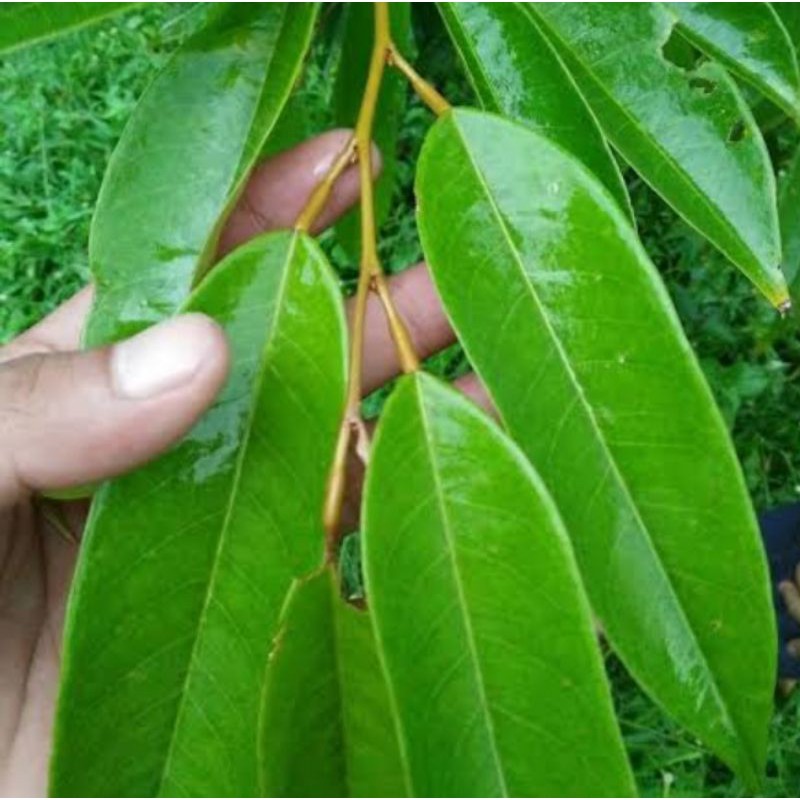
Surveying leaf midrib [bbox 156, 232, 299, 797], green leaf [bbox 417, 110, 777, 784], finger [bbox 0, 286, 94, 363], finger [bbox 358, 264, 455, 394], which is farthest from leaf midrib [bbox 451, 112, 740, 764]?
finger [bbox 0, 286, 94, 363]

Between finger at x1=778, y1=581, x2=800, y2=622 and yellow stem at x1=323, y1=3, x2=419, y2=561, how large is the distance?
4.37 feet

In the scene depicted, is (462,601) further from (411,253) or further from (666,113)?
(411,253)

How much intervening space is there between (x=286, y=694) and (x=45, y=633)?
62 centimetres

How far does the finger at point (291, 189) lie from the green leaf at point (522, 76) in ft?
0.73

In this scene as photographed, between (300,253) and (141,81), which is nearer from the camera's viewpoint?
(300,253)

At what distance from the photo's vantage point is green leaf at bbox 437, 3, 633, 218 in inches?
30.3

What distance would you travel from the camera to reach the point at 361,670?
0.64 metres

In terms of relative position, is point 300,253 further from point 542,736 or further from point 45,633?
point 45,633

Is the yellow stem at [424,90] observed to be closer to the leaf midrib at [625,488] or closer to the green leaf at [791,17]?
the leaf midrib at [625,488]

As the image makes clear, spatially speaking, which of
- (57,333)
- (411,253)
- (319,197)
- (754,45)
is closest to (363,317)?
(319,197)

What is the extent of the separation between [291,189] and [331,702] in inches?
19.4

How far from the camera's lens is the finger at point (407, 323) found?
111cm

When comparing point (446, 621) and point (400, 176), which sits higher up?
point (446, 621)

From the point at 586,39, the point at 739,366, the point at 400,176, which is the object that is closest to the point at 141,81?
the point at 400,176
